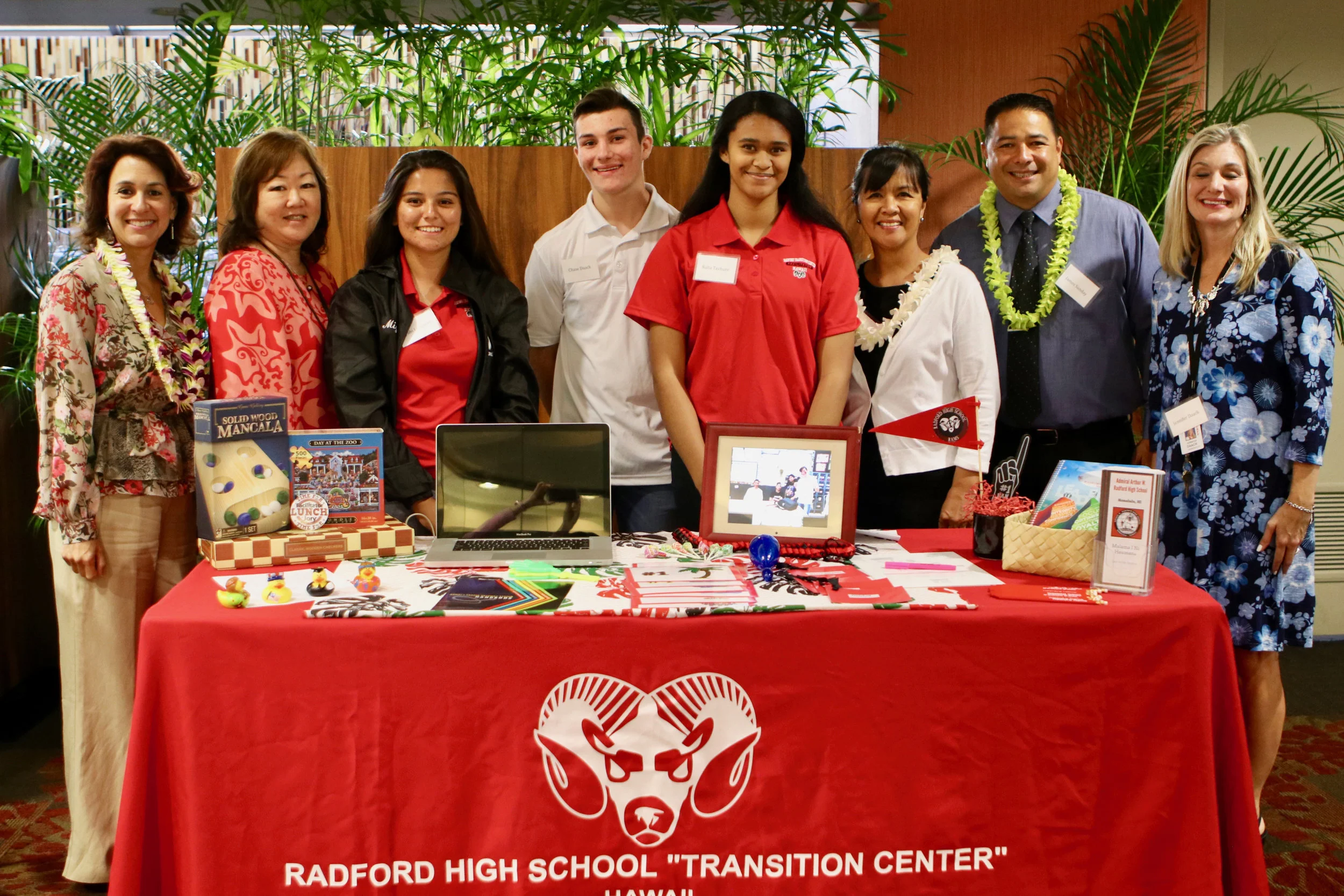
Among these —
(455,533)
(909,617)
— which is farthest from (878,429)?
(455,533)

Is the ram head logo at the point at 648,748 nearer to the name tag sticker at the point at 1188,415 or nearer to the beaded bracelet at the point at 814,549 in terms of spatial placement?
the beaded bracelet at the point at 814,549

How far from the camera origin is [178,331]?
256 cm

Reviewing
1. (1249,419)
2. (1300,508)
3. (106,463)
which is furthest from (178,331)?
(1300,508)

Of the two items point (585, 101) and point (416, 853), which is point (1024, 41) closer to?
point (585, 101)

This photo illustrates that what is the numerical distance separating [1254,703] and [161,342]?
2849 mm

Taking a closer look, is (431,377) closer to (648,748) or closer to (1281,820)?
(648,748)

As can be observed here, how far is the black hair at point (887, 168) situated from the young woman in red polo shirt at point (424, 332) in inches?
40.6

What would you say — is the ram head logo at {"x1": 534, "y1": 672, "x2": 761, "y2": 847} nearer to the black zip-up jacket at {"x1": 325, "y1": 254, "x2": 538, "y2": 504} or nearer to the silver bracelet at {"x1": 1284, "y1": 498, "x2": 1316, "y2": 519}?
the black zip-up jacket at {"x1": 325, "y1": 254, "x2": 538, "y2": 504}

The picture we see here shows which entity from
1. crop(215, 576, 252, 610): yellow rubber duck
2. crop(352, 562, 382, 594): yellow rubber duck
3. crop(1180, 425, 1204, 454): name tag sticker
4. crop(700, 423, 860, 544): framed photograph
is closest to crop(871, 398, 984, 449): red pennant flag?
crop(700, 423, 860, 544): framed photograph

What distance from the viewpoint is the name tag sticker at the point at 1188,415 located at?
8.33ft

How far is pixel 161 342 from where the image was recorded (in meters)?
2.49

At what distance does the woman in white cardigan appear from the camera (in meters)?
2.81

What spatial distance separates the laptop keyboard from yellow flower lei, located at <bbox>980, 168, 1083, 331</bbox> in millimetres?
1554

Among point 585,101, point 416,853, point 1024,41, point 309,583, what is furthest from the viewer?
point 1024,41
